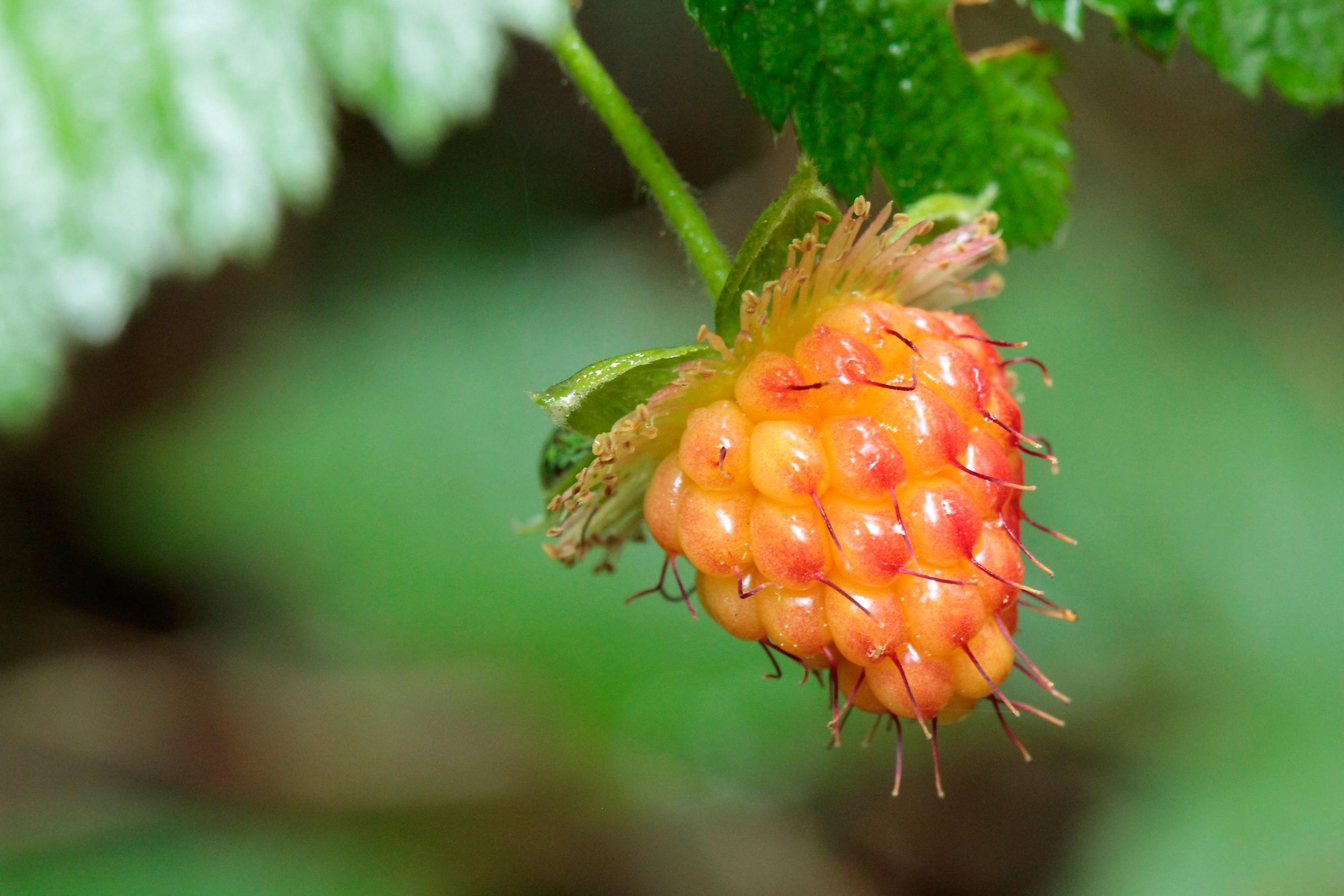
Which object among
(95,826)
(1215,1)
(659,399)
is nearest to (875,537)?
(659,399)

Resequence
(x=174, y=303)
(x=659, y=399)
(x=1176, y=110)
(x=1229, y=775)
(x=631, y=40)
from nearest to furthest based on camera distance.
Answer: (x=659, y=399)
(x=631, y=40)
(x=1229, y=775)
(x=174, y=303)
(x=1176, y=110)

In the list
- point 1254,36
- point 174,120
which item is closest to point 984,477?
point 1254,36

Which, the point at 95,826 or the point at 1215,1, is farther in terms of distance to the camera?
the point at 95,826

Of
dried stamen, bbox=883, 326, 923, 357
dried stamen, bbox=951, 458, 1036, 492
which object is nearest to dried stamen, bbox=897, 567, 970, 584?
dried stamen, bbox=951, 458, 1036, 492

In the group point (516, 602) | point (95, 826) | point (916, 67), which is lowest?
point (516, 602)

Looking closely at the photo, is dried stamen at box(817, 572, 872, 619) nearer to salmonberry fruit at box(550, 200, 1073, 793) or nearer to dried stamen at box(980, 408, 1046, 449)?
salmonberry fruit at box(550, 200, 1073, 793)

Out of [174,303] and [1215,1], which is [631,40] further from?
[174,303]

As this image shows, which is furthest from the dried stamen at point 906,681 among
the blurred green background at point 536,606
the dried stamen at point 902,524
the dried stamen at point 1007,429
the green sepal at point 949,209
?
the blurred green background at point 536,606

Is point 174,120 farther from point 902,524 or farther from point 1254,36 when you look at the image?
point 1254,36
